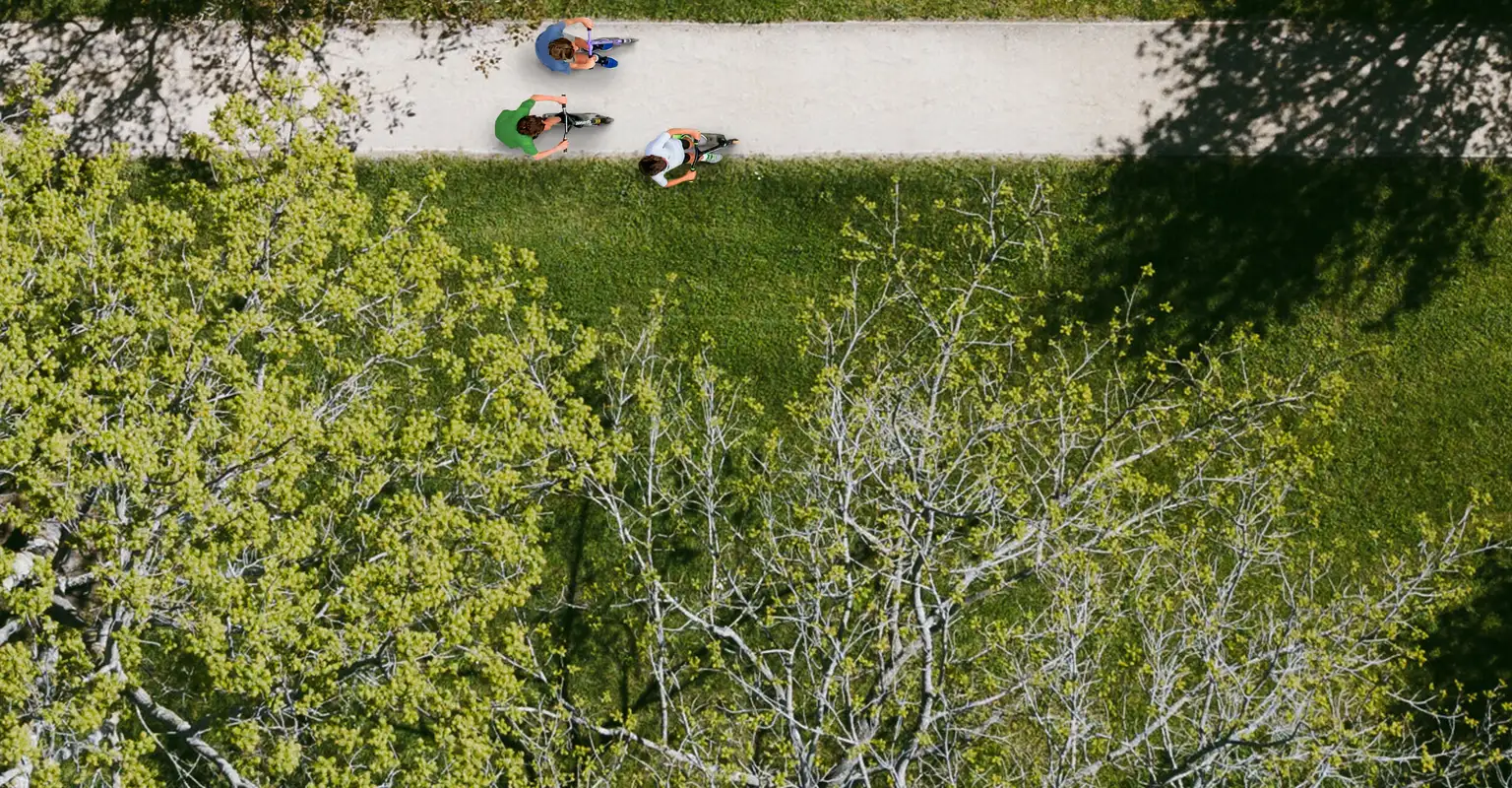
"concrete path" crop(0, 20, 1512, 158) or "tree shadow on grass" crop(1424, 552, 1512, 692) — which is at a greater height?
"concrete path" crop(0, 20, 1512, 158)

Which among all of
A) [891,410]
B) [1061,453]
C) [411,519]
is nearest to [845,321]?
[891,410]

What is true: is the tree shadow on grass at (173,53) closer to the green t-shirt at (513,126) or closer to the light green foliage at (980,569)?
the green t-shirt at (513,126)

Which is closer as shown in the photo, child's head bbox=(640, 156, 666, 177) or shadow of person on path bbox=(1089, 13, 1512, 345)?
child's head bbox=(640, 156, 666, 177)

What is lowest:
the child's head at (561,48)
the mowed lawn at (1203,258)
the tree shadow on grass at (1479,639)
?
the tree shadow on grass at (1479,639)

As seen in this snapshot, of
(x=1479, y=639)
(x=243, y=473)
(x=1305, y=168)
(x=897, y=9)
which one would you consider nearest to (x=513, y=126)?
(x=897, y=9)

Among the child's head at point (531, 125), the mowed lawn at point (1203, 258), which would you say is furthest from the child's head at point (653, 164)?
the child's head at point (531, 125)

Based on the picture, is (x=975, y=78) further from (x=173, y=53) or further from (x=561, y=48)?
(x=173, y=53)

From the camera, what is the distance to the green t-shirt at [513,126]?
16172 millimetres

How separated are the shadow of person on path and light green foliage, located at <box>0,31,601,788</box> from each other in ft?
29.7

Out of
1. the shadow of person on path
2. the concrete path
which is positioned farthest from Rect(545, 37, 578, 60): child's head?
the shadow of person on path

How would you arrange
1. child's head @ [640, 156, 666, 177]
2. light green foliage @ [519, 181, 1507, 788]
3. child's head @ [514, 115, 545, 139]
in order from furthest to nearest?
child's head @ [514, 115, 545, 139] < child's head @ [640, 156, 666, 177] < light green foliage @ [519, 181, 1507, 788]

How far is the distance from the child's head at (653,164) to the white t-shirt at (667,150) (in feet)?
0.37

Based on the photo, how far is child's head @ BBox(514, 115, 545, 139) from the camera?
51.4 feet

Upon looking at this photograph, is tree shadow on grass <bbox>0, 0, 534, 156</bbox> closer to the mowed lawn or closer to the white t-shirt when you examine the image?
the mowed lawn
